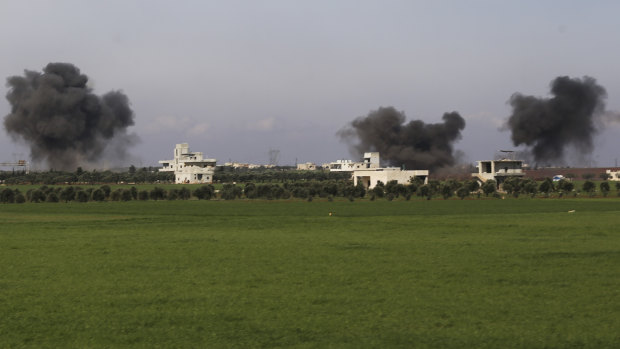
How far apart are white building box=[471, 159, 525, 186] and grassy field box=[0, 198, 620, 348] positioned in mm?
77214

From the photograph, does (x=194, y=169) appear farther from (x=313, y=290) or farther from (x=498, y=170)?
(x=313, y=290)

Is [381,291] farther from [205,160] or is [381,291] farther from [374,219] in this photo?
[205,160]

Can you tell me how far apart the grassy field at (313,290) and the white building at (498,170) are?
253ft

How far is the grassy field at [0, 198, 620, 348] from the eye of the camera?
14.7 metres

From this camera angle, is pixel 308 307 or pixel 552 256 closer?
pixel 308 307

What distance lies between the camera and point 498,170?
115 m

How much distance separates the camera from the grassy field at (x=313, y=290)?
14.7m

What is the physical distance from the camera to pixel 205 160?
174m


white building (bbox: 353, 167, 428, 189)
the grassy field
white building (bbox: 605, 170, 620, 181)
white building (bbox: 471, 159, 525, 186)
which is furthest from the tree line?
white building (bbox: 605, 170, 620, 181)

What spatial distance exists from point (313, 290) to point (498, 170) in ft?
326

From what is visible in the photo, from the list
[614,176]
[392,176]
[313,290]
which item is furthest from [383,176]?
[313,290]

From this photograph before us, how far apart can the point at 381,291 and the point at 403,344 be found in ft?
18.2

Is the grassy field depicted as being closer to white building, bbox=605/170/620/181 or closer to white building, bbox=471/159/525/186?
white building, bbox=471/159/525/186

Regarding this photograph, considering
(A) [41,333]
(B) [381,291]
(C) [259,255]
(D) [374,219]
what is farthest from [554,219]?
(A) [41,333]
